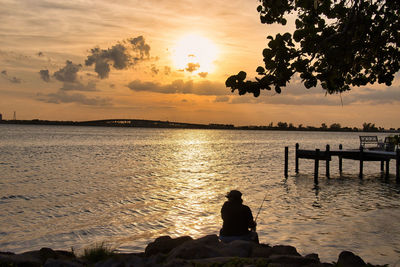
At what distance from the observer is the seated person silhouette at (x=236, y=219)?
8.94 m

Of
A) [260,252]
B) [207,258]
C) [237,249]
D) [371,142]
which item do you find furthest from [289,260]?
[371,142]

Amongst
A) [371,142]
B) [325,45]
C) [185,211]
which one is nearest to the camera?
[325,45]

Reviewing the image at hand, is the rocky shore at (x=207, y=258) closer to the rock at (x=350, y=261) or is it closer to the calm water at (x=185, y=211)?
the rock at (x=350, y=261)

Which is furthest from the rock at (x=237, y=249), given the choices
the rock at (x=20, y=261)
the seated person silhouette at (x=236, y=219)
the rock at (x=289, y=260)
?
the rock at (x=20, y=261)

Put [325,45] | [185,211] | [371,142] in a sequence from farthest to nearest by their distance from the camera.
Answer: [371,142] < [185,211] < [325,45]

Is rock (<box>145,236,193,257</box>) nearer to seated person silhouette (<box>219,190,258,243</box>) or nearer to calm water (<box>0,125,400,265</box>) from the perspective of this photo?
seated person silhouette (<box>219,190,258,243</box>)

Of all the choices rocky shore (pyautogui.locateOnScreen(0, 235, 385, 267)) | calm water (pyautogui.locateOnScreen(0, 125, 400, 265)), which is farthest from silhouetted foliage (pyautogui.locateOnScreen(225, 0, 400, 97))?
calm water (pyautogui.locateOnScreen(0, 125, 400, 265))

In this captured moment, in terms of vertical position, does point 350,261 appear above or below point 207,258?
below

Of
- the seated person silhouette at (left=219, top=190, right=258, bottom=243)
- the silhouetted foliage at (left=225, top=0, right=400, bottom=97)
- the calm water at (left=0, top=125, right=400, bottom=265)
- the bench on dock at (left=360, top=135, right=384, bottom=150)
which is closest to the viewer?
the silhouetted foliage at (left=225, top=0, right=400, bottom=97)

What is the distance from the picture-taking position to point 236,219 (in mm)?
9008

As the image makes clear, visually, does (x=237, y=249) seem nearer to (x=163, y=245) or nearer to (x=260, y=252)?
(x=260, y=252)

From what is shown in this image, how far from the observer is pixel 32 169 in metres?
35.4

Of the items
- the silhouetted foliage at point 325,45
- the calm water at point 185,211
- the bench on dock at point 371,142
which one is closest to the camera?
the silhouetted foliage at point 325,45

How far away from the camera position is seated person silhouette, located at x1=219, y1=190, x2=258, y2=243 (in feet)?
29.3
